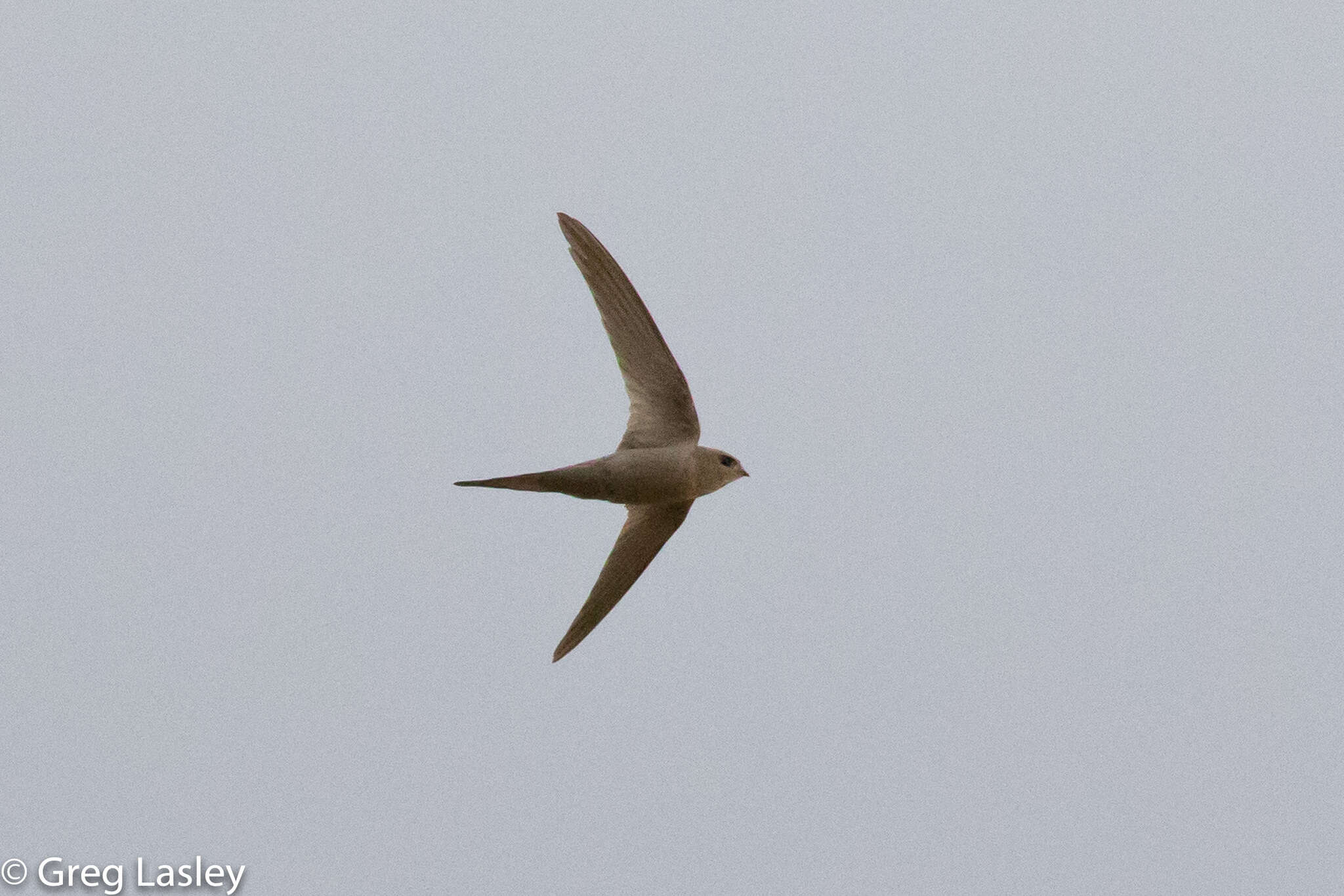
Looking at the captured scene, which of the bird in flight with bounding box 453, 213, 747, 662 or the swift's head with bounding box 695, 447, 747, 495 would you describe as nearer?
the bird in flight with bounding box 453, 213, 747, 662

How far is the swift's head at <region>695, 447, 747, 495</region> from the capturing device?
24.4 feet

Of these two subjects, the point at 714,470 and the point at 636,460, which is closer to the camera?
the point at 636,460

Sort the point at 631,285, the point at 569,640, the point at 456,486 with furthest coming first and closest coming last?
the point at 569,640, the point at 631,285, the point at 456,486

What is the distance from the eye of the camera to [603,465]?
722 centimetres

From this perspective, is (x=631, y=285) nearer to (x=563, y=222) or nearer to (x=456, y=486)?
(x=563, y=222)

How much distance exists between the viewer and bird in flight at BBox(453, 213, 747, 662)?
23.5 ft

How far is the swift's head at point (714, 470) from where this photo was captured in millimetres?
7441

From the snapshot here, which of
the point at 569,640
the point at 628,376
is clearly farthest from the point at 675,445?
the point at 569,640

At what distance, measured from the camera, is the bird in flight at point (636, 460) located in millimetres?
7164

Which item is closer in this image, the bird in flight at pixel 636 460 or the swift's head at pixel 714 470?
the bird in flight at pixel 636 460

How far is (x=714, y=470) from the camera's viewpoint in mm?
7496

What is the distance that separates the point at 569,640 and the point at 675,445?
3.68 feet

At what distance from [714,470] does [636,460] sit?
431 mm

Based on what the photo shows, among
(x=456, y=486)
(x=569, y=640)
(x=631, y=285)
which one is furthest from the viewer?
(x=569, y=640)
